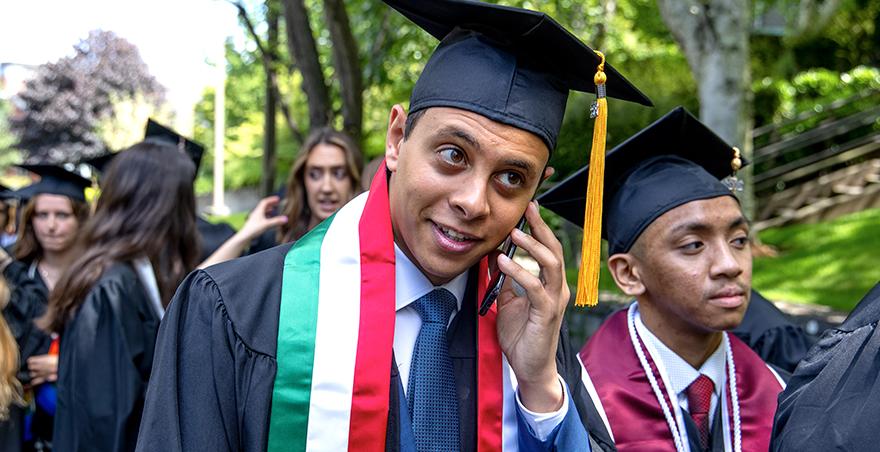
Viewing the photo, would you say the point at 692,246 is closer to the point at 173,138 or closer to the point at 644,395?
the point at 644,395

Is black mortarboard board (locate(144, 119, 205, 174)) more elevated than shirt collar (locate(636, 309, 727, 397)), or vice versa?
black mortarboard board (locate(144, 119, 205, 174))

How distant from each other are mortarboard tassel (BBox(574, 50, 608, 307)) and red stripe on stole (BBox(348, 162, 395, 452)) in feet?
1.65

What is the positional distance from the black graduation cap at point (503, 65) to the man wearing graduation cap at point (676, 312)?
80cm

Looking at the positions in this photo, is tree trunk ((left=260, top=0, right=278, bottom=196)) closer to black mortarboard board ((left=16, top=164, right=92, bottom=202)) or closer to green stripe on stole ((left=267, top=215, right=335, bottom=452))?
black mortarboard board ((left=16, top=164, right=92, bottom=202))

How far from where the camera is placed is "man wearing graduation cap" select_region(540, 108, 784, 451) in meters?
2.44

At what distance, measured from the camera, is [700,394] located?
2541 mm

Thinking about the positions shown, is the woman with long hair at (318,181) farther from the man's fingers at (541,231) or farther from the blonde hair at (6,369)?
the man's fingers at (541,231)

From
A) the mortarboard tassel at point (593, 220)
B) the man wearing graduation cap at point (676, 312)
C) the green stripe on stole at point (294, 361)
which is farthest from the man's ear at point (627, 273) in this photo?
the green stripe on stole at point (294, 361)

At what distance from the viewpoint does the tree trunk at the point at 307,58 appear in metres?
6.38

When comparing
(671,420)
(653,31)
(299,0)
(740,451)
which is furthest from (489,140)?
(653,31)

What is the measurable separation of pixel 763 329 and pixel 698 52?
9.34ft

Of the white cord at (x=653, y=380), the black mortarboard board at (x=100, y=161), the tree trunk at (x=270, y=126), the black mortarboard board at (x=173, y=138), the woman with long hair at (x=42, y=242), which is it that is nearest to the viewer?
the white cord at (x=653, y=380)

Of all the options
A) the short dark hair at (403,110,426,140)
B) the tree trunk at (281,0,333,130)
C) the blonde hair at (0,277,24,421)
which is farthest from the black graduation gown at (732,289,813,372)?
the tree trunk at (281,0,333,130)

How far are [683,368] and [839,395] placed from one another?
0.98 m
